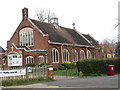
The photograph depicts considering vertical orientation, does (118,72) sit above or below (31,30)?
below

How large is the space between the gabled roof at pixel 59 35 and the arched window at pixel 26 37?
1.97 m

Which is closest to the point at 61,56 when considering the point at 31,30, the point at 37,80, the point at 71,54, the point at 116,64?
the point at 71,54

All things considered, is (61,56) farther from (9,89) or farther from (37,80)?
(9,89)

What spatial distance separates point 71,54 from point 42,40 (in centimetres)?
809

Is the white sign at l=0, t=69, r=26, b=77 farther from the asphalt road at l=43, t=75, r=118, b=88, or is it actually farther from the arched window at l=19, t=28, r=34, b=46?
the arched window at l=19, t=28, r=34, b=46

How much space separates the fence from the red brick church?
1169 centimetres

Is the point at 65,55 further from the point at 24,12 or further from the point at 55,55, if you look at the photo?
the point at 24,12

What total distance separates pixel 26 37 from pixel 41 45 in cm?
431

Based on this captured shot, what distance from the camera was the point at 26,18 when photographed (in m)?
38.8

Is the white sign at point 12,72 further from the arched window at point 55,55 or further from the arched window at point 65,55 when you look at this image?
the arched window at point 65,55

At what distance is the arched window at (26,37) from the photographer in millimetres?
38562

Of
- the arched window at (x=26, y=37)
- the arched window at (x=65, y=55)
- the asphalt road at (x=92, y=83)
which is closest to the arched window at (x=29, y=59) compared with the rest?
the arched window at (x=26, y=37)

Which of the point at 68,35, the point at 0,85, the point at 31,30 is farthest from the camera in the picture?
the point at 68,35

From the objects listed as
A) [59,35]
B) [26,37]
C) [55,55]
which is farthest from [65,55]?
[26,37]
